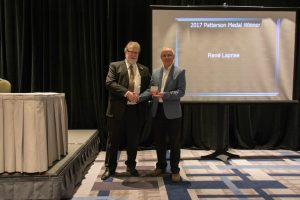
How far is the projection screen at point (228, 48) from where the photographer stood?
4.69 meters

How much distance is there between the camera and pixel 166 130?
3916 millimetres

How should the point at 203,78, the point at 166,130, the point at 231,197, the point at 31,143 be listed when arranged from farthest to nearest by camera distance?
the point at 203,78
the point at 166,130
the point at 231,197
the point at 31,143

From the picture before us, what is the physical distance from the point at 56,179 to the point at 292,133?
4028mm

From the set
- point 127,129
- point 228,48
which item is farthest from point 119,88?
point 228,48

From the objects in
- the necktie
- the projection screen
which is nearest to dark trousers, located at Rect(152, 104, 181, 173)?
the necktie

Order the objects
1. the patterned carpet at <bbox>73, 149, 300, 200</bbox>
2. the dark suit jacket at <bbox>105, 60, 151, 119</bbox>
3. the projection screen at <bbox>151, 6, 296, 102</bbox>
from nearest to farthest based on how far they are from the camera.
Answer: the patterned carpet at <bbox>73, 149, 300, 200</bbox>, the dark suit jacket at <bbox>105, 60, 151, 119</bbox>, the projection screen at <bbox>151, 6, 296, 102</bbox>

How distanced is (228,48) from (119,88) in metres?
1.83

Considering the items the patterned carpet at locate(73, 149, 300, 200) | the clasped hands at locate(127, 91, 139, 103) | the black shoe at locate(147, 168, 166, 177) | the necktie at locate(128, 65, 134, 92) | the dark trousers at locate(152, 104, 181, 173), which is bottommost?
the patterned carpet at locate(73, 149, 300, 200)

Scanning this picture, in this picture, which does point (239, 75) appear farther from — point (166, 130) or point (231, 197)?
point (231, 197)

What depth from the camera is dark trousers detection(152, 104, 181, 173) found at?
148 inches

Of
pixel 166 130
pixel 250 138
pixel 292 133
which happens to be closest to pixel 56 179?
pixel 166 130

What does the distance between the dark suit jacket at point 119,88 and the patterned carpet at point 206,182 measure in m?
0.71

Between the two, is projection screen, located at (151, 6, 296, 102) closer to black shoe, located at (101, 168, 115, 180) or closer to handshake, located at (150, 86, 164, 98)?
handshake, located at (150, 86, 164, 98)

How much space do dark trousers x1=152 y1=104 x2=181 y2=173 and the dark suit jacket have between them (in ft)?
0.68
